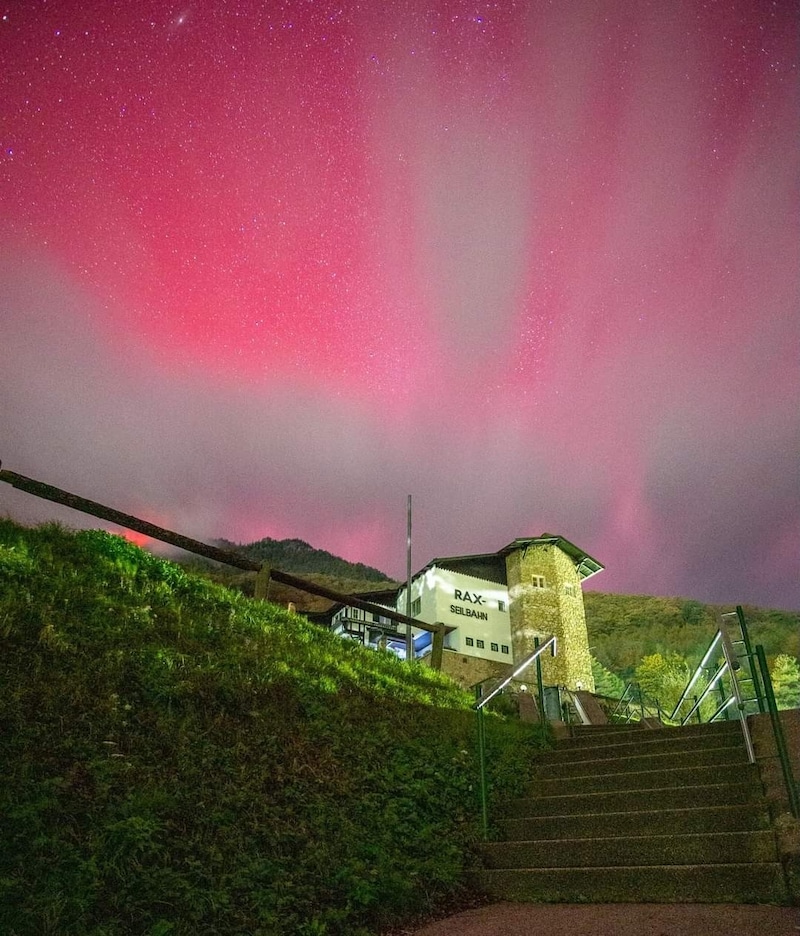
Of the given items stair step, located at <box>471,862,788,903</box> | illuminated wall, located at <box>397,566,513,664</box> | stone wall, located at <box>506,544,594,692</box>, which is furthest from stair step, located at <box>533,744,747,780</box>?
illuminated wall, located at <box>397,566,513,664</box>

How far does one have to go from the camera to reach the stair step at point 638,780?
5.59 m

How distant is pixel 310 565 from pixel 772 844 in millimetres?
132901

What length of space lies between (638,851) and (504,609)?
33355 millimetres

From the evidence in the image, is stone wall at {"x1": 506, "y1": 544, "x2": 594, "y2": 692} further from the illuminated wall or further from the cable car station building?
the illuminated wall

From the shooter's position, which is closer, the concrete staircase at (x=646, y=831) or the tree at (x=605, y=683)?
the concrete staircase at (x=646, y=831)

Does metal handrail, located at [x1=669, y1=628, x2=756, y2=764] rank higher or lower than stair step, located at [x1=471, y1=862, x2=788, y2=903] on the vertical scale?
higher

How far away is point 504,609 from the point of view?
3725 cm

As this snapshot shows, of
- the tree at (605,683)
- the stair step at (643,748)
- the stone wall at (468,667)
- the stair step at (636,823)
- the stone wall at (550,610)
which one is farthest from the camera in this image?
the tree at (605,683)

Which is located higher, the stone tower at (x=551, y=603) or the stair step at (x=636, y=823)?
the stone tower at (x=551, y=603)

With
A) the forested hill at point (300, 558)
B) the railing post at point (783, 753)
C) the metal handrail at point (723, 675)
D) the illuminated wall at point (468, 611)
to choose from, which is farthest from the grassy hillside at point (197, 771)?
the forested hill at point (300, 558)

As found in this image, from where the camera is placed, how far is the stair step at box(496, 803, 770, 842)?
4747 millimetres

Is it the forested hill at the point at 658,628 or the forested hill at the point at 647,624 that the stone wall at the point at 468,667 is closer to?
the forested hill at the point at 647,624

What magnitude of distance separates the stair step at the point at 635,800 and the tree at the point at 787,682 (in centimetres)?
4911

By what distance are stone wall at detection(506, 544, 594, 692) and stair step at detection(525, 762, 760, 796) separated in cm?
2752
